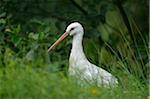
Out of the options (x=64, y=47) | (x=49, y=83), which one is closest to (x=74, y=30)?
(x=64, y=47)

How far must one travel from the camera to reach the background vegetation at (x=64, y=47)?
223 inches

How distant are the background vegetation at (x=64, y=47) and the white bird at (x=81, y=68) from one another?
106 mm

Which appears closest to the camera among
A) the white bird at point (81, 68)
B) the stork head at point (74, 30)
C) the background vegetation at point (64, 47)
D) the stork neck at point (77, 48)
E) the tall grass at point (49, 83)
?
the tall grass at point (49, 83)

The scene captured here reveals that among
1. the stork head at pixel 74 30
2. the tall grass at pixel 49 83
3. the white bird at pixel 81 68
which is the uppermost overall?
the stork head at pixel 74 30

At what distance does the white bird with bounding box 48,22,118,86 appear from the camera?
708 cm

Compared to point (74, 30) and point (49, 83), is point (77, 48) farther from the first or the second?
point (49, 83)

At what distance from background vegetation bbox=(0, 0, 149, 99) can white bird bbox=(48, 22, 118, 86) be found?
0.35 ft

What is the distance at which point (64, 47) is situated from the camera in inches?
422

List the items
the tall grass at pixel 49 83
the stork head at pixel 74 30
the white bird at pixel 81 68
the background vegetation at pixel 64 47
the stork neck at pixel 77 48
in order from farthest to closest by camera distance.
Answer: the stork head at pixel 74 30 < the stork neck at pixel 77 48 < the white bird at pixel 81 68 < the background vegetation at pixel 64 47 < the tall grass at pixel 49 83

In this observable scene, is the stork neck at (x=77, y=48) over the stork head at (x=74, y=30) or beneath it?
beneath

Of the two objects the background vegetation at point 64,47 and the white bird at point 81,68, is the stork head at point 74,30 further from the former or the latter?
the background vegetation at point 64,47

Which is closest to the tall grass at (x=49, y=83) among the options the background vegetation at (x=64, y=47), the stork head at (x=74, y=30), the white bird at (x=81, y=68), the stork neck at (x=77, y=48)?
the background vegetation at (x=64, y=47)

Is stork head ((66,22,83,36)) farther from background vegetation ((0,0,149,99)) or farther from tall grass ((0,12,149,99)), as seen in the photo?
tall grass ((0,12,149,99))

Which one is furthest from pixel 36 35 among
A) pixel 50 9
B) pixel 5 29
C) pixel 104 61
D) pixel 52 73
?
pixel 52 73
